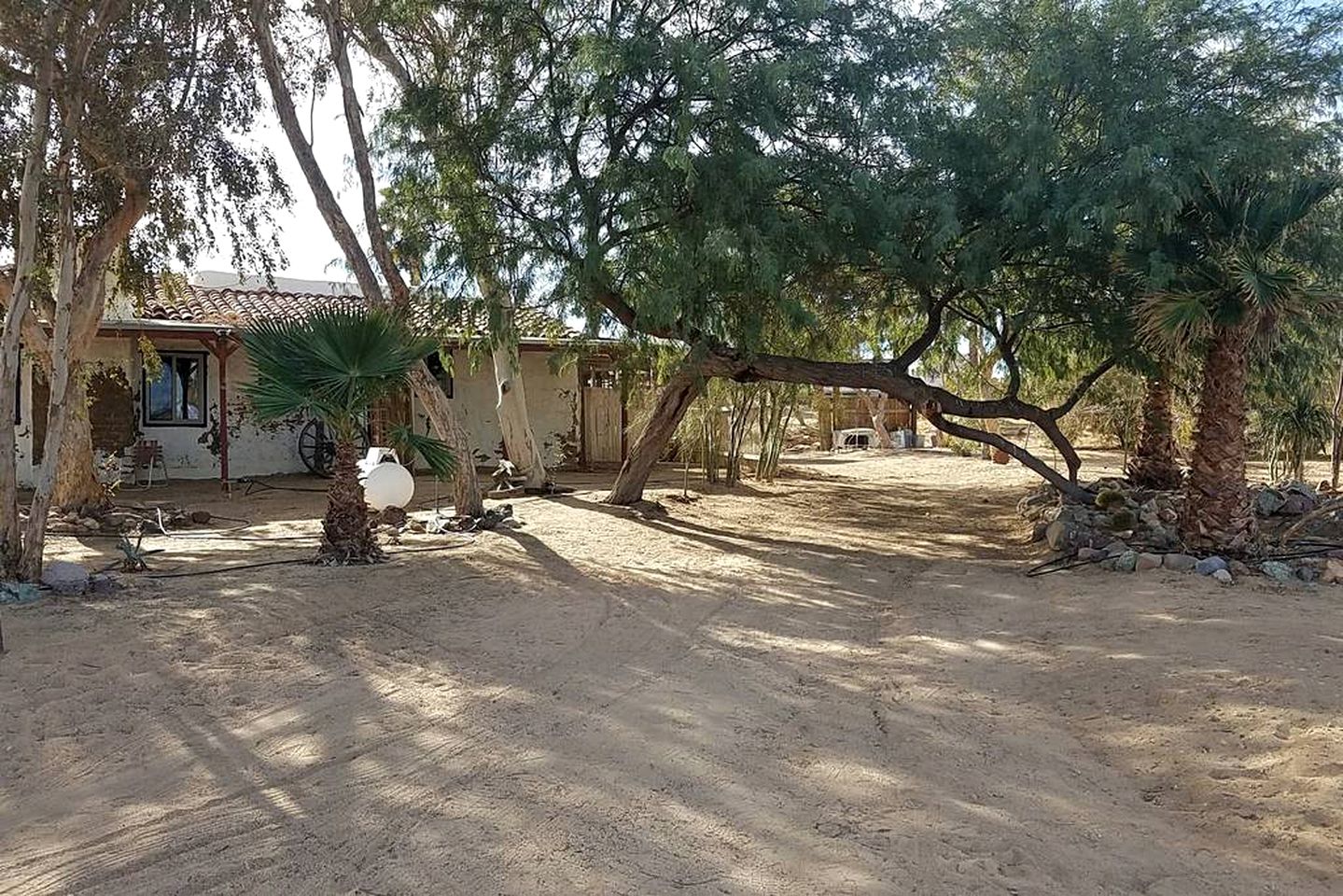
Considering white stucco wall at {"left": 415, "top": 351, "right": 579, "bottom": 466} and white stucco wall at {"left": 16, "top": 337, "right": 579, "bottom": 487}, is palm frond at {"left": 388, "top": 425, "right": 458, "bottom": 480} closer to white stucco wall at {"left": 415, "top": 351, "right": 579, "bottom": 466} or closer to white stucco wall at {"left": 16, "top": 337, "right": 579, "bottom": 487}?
white stucco wall at {"left": 16, "top": 337, "right": 579, "bottom": 487}

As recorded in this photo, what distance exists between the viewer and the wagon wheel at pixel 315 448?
1744 centimetres

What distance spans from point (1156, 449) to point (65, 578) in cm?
1199

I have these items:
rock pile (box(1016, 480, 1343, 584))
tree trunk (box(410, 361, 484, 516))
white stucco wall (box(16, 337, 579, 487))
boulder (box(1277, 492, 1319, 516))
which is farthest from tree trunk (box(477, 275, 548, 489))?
boulder (box(1277, 492, 1319, 516))

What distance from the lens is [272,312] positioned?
16.3 m

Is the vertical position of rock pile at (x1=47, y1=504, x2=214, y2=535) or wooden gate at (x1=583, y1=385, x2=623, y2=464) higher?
wooden gate at (x1=583, y1=385, x2=623, y2=464)

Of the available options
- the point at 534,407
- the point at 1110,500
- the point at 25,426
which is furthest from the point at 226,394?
the point at 1110,500

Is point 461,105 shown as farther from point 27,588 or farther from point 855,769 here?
point 855,769

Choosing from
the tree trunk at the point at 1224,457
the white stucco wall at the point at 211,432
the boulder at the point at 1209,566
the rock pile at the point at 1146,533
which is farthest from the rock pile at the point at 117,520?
the tree trunk at the point at 1224,457

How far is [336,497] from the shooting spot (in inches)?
345

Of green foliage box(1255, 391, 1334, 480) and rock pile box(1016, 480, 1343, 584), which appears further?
green foliage box(1255, 391, 1334, 480)

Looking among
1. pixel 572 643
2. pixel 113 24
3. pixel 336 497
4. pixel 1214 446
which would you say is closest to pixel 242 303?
pixel 113 24

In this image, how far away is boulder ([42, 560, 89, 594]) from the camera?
733 centimetres

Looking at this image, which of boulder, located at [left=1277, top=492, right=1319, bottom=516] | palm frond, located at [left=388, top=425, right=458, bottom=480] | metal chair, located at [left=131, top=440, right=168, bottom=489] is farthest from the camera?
metal chair, located at [left=131, top=440, right=168, bottom=489]

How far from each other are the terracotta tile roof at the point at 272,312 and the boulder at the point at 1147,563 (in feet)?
20.2
